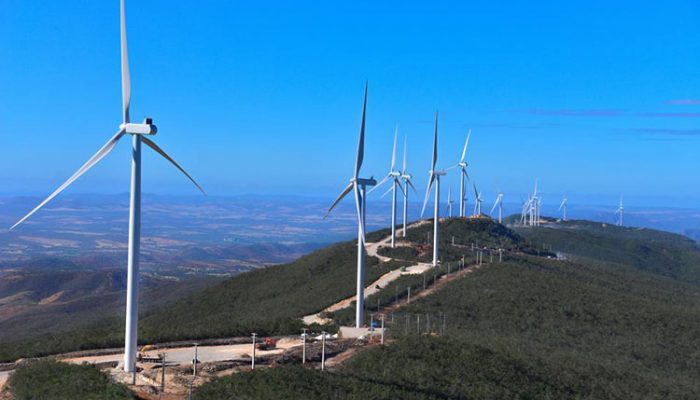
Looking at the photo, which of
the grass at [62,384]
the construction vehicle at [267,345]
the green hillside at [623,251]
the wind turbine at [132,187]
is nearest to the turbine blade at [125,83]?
the wind turbine at [132,187]

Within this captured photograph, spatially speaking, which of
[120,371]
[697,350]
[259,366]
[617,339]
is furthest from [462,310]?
[120,371]

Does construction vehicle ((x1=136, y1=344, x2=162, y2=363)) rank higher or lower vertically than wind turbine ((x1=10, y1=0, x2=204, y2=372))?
lower

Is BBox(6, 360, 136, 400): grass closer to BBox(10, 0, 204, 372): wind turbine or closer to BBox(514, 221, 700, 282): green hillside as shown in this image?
BBox(10, 0, 204, 372): wind turbine

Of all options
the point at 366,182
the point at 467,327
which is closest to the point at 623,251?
the point at 467,327

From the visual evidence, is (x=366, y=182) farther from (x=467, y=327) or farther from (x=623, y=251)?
(x=623, y=251)

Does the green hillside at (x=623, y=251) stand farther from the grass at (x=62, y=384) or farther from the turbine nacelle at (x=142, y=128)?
the grass at (x=62, y=384)

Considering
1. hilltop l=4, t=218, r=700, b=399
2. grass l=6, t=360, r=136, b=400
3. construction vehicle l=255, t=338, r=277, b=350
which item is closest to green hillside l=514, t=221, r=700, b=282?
hilltop l=4, t=218, r=700, b=399

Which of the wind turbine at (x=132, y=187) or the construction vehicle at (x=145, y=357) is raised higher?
the wind turbine at (x=132, y=187)

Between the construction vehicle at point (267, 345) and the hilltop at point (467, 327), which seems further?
the construction vehicle at point (267, 345)
